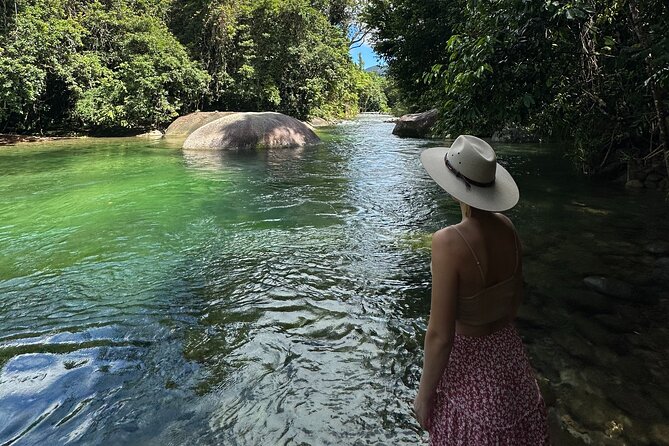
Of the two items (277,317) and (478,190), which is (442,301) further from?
(277,317)

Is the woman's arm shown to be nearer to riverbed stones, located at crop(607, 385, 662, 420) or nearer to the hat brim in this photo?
the hat brim

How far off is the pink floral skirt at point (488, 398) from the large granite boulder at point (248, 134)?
62.8 ft

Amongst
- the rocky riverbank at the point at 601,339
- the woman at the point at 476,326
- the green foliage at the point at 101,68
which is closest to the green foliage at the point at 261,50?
the green foliage at the point at 101,68

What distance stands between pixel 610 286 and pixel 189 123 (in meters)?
24.5

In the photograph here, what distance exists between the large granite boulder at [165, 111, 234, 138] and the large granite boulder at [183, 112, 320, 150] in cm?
414

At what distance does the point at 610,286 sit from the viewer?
5195 mm

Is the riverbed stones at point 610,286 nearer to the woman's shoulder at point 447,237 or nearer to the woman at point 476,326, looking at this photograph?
the woman at point 476,326

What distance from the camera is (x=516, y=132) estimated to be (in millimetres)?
22047

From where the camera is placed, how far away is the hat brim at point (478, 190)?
74.2 inches

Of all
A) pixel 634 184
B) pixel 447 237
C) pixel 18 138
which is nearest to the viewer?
pixel 447 237

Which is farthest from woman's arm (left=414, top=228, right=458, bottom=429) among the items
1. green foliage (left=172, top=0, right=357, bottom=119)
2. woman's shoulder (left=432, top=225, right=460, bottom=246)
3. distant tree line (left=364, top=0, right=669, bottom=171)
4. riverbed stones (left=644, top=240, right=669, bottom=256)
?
green foliage (left=172, top=0, right=357, bottom=119)

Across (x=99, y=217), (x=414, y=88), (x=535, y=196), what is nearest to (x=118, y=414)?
(x=99, y=217)

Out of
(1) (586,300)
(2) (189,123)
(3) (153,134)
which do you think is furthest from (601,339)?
(3) (153,134)

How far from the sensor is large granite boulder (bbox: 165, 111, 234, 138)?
2530 cm
